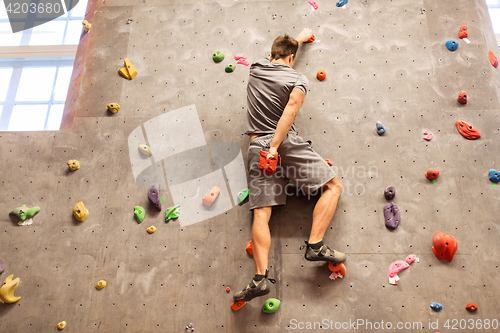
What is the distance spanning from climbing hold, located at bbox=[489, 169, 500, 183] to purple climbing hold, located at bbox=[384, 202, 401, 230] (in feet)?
2.54

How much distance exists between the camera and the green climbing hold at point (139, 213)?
8.30 ft

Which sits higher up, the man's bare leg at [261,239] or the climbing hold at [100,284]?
the man's bare leg at [261,239]

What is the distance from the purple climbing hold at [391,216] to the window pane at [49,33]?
3.69 metres

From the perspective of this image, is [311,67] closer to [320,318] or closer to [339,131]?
[339,131]

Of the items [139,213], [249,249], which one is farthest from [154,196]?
[249,249]

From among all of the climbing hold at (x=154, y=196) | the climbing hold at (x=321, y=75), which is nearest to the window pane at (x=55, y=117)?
the climbing hold at (x=154, y=196)

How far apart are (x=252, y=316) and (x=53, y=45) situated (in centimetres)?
334

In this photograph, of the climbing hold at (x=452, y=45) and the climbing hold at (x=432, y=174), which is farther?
the climbing hold at (x=452, y=45)

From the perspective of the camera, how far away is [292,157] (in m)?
2.32

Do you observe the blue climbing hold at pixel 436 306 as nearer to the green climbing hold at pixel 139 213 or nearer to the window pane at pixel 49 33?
the green climbing hold at pixel 139 213

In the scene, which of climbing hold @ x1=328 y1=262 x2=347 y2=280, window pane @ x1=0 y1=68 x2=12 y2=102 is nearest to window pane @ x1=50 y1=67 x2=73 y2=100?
window pane @ x1=0 y1=68 x2=12 y2=102

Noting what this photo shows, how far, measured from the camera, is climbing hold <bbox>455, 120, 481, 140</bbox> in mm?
2605

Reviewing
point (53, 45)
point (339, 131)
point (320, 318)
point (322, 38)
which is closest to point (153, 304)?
point (320, 318)

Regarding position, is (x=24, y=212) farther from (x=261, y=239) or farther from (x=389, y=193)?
(x=389, y=193)
